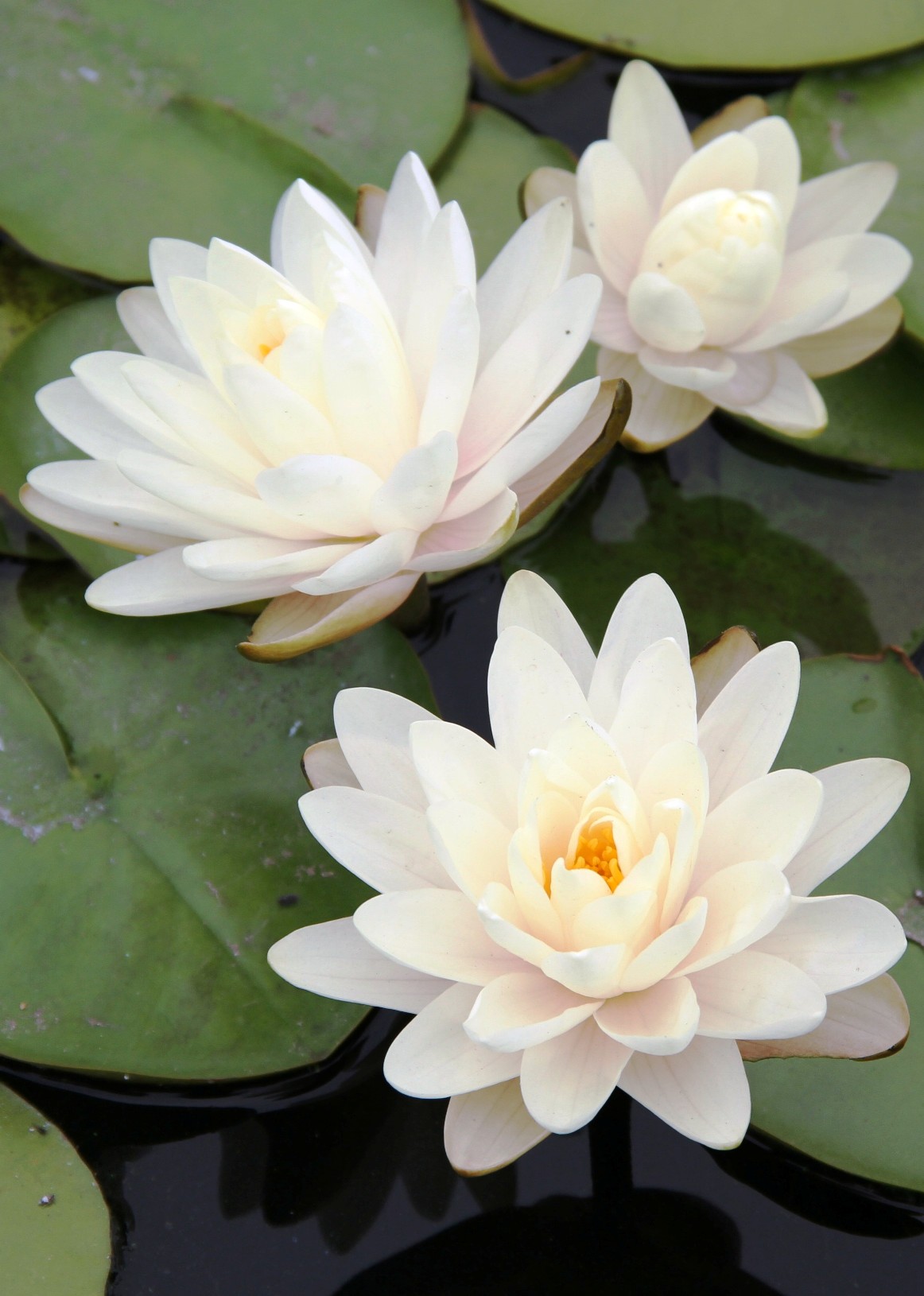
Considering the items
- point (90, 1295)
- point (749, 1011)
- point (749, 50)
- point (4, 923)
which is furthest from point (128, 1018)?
point (749, 50)

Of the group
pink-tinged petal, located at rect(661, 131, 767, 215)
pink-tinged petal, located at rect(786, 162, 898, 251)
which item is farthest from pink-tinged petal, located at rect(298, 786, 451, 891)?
pink-tinged petal, located at rect(786, 162, 898, 251)

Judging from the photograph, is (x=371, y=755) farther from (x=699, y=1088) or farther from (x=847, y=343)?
(x=847, y=343)

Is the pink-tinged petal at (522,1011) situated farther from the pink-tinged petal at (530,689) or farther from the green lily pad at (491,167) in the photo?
the green lily pad at (491,167)

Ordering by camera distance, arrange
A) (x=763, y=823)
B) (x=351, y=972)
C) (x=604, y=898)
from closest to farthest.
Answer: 1. (x=604, y=898)
2. (x=763, y=823)
3. (x=351, y=972)

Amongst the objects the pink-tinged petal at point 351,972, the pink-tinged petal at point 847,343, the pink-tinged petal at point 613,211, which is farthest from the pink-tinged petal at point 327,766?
the pink-tinged petal at point 847,343

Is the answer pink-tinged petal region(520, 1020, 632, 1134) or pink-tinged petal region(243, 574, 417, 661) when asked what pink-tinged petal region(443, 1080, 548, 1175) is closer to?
pink-tinged petal region(520, 1020, 632, 1134)

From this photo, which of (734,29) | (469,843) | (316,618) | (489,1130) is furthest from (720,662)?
(734,29)
